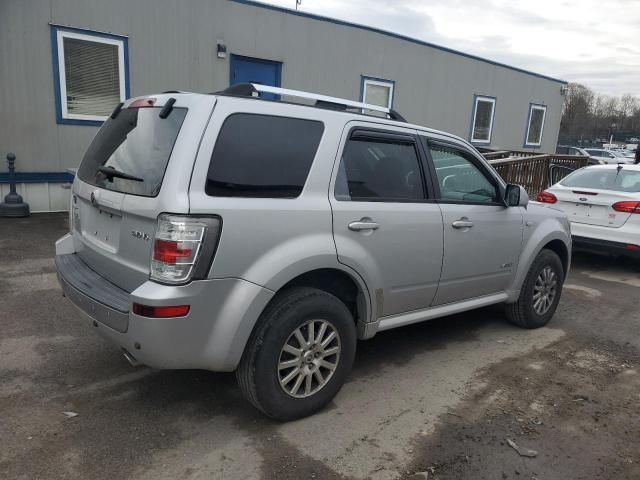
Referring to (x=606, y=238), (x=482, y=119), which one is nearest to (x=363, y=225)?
(x=606, y=238)

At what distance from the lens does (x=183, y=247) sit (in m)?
2.55

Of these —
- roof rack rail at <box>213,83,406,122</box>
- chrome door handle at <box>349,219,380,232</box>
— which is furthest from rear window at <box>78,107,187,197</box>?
chrome door handle at <box>349,219,380,232</box>

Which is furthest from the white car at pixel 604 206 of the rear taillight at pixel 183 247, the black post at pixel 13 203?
the black post at pixel 13 203

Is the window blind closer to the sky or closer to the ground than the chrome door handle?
closer to the sky

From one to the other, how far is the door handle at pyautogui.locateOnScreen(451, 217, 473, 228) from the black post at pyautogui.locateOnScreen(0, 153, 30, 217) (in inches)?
278

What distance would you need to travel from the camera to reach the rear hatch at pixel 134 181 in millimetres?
2629

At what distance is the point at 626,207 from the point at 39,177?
8.80 meters

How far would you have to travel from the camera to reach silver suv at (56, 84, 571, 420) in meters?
2.61

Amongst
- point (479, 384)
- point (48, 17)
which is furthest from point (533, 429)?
point (48, 17)

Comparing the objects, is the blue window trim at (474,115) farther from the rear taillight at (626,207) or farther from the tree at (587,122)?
the tree at (587,122)

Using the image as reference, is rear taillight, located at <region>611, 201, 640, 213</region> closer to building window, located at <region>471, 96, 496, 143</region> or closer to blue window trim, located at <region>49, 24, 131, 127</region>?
blue window trim, located at <region>49, 24, 131, 127</region>

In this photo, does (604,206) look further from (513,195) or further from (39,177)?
(39,177)

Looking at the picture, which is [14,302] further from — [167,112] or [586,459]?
[586,459]

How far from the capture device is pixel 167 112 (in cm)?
282
